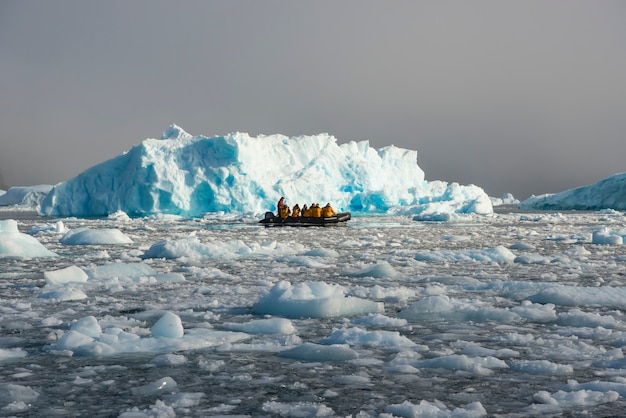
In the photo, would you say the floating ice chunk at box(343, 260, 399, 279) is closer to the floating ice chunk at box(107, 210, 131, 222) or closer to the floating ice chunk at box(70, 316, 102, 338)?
the floating ice chunk at box(70, 316, 102, 338)

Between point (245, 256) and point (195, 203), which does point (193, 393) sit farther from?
point (195, 203)

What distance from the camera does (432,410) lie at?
2.84 metres

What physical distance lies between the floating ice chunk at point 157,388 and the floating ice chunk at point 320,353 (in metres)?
0.89

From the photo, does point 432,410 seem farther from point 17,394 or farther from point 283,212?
point 283,212

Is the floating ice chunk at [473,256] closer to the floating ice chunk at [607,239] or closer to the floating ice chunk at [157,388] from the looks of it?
the floating ice chunk at [607,239]

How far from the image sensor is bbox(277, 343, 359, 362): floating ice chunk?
3910 mm

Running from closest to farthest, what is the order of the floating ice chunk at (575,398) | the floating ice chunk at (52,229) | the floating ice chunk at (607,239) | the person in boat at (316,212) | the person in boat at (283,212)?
the floating ice chunk at (575,398) < the floating ice chunk at (607,239) < the floating ice chunk at (52,229) < the person in boat at (316,212) < the person in boat at (283,212)

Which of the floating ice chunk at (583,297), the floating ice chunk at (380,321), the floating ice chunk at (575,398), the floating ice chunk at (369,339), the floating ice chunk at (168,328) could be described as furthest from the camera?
the floating ice chunk at (583,297)

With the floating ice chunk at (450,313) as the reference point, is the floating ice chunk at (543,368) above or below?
below

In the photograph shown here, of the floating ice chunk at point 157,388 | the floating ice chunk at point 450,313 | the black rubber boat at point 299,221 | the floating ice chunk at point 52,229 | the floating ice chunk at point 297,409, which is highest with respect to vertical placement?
the black rubber boat at point 299,221

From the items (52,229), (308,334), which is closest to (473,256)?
(308,334)

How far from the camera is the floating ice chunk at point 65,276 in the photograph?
23.7ft

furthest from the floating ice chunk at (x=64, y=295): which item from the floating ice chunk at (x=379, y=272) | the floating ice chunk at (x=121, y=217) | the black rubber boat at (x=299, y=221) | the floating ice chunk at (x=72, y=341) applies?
the floating ice chunk at (x=121, y=217)

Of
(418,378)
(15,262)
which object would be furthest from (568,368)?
(15,262)
